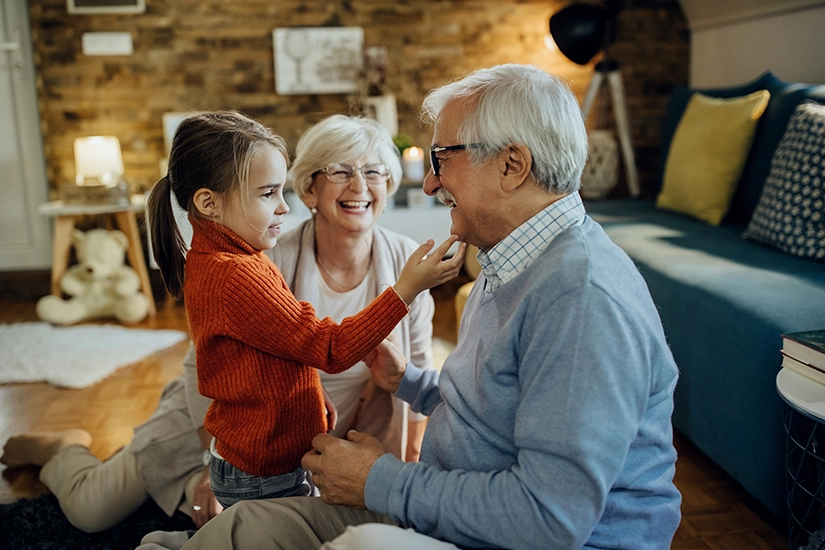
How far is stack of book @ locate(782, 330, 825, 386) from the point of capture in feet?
4.87

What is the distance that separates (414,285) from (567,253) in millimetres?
360

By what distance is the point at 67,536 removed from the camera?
6.33 feet

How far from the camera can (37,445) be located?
7.52 feet

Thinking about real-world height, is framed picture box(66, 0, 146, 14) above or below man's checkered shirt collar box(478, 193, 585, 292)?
above

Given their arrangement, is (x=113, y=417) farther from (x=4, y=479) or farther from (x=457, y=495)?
(x=457, y=495)

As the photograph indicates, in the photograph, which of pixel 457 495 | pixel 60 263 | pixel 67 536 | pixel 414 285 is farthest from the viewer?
pixel 60 263

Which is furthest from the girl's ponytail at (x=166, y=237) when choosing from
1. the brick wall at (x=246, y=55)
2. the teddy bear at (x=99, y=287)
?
the brick wall at (x=246, y=55)

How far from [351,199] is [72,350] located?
2.34 metres

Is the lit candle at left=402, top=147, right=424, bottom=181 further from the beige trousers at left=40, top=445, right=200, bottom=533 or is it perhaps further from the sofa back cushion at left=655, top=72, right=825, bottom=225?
the beige trousers at left=40, top=445, right=200, bottom=533

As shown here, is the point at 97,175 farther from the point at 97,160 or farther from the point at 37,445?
the point at 37,445

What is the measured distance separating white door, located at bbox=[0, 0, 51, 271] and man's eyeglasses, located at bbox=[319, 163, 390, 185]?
135 inches

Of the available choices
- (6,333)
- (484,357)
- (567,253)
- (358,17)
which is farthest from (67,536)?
(358,17)

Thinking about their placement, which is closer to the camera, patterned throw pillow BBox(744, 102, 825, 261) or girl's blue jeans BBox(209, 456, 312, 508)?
girl's blue jeans BBox(209, 456, 312, 508)

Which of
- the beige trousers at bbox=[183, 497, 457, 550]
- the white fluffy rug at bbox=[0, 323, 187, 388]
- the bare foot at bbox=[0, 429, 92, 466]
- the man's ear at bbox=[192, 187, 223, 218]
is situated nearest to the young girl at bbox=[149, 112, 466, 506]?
the man's ear at bbox=[192, 187, 223, 218]
